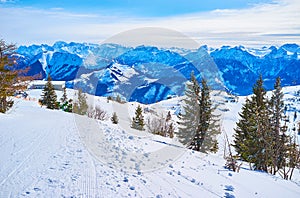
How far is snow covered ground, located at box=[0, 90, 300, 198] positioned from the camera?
6715mm

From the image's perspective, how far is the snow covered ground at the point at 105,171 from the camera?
6.71 metres

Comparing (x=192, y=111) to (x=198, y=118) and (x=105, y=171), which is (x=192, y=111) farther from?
(x=105, y=171)

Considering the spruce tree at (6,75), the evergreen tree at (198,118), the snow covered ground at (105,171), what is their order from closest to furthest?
the snow covered ground at (105,171) < the spruce tree at (6,75) < the evergreen tree at (198,118)

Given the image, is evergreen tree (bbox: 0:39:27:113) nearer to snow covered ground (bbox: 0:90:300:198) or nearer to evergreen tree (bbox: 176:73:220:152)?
snow covered ground (bbox: 0:90:300:198)

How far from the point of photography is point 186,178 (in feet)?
28.3

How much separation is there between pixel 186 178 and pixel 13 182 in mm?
5013

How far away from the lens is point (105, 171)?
8.19m

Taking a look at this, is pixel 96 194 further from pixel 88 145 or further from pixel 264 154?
pixel 264 154

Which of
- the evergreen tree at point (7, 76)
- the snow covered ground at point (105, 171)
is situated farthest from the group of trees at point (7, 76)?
the snow covered ground at point (105, 171)

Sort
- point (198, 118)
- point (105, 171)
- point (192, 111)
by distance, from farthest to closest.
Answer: point (192, 111) → point (198, 118) → point (105, 171)

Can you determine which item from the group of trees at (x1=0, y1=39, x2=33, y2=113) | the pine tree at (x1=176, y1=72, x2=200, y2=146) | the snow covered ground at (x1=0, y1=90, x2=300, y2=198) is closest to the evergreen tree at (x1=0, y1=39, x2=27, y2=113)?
the group of trees at (x1=0, y1=39, x2=33, y2=113)

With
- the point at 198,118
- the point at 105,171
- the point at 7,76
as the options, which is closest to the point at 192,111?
the point at 198,118

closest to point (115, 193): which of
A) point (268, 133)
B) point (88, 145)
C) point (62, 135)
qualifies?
point (88, 145)

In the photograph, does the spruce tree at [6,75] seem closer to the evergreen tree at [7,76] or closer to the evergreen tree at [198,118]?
the evergreen tree at [7,76]
